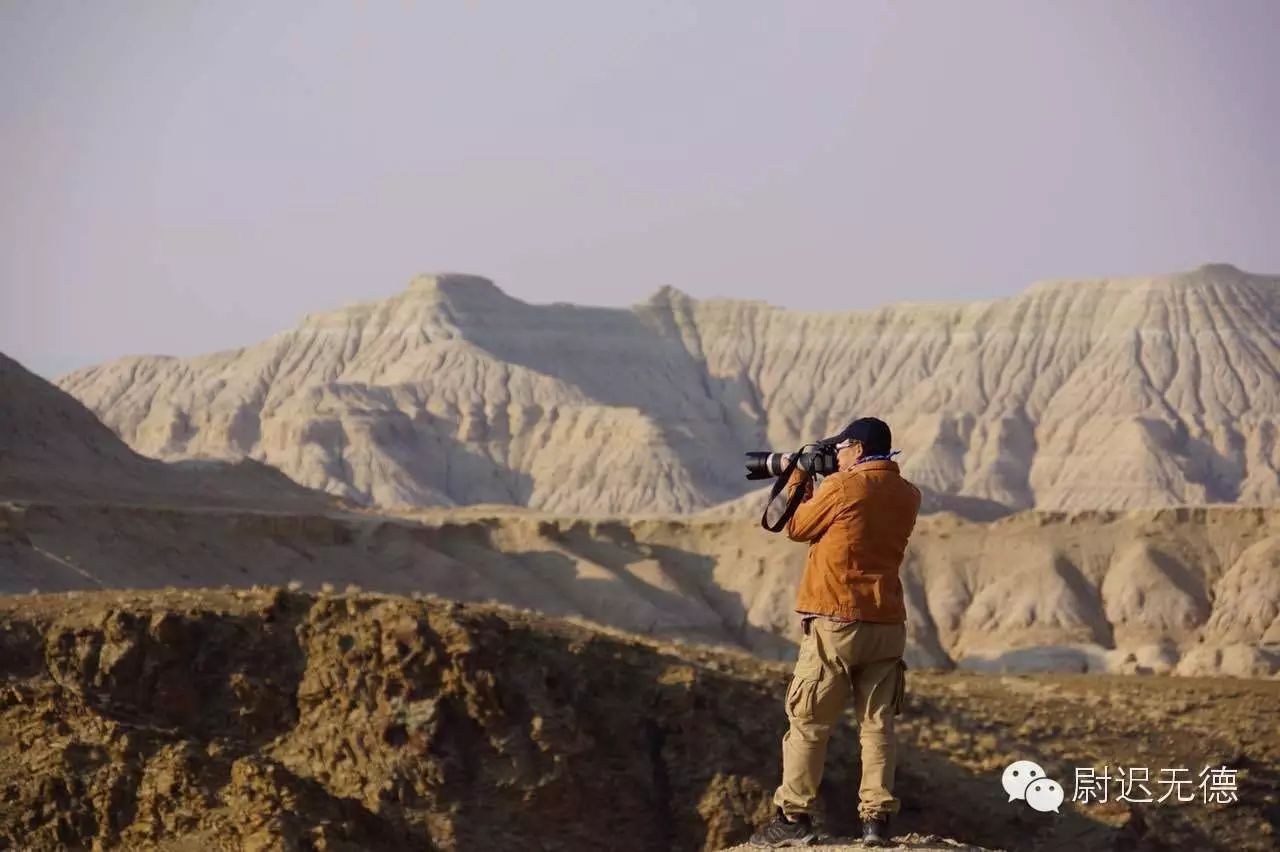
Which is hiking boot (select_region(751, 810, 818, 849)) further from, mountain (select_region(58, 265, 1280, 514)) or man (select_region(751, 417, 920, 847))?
mountain (select_region(58, 265, 1280, 514))

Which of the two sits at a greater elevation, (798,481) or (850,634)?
(798,481)

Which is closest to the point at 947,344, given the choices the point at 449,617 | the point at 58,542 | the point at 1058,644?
the point at 1058,644

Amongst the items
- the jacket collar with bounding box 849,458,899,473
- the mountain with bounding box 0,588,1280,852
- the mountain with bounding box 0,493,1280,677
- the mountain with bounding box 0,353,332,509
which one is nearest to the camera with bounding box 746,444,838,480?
the jacket collar with bounding box 849,458,899,473

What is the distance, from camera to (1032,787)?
2491 centimetres

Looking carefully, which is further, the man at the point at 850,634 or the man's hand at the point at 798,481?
the man's hand at the point at 798,481

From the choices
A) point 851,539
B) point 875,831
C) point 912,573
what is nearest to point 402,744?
point 875,831

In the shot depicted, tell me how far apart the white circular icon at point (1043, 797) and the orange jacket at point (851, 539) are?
523 inches

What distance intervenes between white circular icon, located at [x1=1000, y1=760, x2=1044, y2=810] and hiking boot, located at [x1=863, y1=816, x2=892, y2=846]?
1283 cm

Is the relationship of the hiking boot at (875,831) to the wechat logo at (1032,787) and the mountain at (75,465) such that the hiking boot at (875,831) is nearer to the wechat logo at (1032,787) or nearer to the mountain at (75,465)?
the wechat logo at (1032,787)

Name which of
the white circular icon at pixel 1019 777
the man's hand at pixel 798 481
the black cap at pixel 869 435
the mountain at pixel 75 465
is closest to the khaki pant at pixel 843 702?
the man's hand at pixel 798 481

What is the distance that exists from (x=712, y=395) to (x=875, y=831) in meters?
171

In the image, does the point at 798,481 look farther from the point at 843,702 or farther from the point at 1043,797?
the point at 1043,797

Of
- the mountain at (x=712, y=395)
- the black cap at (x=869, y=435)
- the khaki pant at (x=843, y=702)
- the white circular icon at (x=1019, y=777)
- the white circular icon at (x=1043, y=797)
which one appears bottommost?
the white circular icon at (x=1043, y=797)

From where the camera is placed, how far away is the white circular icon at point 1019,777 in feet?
81.0
